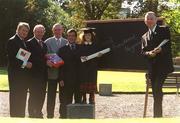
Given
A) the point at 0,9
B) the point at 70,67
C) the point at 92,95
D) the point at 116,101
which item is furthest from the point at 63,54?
the point at 0,9

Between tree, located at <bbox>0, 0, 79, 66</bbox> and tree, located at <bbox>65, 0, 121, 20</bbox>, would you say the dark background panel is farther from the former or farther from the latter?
tree, located at <bbox>65, 0, 121, 20</bbox>

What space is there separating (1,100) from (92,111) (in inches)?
299

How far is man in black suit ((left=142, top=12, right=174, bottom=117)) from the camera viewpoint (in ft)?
35.6

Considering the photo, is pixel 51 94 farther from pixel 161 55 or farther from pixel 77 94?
pixel 161 55

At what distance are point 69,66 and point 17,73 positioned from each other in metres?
1.27

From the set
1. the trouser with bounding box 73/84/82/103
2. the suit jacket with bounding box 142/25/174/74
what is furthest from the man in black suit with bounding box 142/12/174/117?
the trouser with bounding box 73/84/82/103

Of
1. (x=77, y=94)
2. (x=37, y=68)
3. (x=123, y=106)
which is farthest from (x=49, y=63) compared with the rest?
(x=123, y=106)

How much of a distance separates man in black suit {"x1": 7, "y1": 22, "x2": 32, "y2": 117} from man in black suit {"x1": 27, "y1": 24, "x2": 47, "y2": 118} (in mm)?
241

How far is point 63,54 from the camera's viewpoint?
11.5 meters

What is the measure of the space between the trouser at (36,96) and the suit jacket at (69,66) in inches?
19.7

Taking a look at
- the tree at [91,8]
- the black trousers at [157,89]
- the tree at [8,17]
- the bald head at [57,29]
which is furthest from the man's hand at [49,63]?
the tree at [91,8]

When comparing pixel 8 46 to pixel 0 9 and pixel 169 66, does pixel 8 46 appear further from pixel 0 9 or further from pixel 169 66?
pixel 0 9

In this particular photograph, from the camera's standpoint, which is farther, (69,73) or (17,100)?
(69,73)

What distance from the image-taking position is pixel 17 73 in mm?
10734
